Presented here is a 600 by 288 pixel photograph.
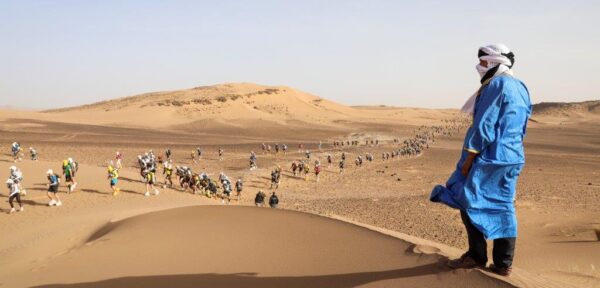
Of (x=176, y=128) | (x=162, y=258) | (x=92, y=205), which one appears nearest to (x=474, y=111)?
(x=162, y=258)

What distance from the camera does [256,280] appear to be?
15.8 ft

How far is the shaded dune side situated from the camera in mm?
4598

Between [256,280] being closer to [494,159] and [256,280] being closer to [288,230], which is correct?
[288,230]

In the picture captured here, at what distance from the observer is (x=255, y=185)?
2967 cm

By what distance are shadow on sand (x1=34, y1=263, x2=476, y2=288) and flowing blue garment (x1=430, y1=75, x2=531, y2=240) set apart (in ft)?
2.31

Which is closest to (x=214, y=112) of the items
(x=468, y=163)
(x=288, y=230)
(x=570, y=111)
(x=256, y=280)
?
(x=288, y=230)

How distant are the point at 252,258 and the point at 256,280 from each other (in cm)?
69

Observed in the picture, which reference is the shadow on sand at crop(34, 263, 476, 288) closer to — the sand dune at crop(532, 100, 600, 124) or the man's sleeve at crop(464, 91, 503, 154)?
the man's sleeve at crop(464, 91, 503, 154)

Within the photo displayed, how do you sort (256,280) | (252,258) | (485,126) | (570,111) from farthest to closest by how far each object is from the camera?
(570,111) → (252,258) → (256,280) → (485,126)

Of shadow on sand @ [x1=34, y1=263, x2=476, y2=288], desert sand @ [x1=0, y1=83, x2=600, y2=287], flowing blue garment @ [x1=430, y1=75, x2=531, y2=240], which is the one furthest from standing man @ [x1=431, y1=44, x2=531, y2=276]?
shadow on sand @ [x1=34, y1=263, x2=476, y2=288]

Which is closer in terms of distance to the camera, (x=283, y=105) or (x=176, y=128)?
(x=176, y=128)

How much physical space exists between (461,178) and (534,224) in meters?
13.4

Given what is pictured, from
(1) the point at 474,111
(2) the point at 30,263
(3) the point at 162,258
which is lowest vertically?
(2) the point at 30,263

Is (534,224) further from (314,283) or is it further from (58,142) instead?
(58,142)
